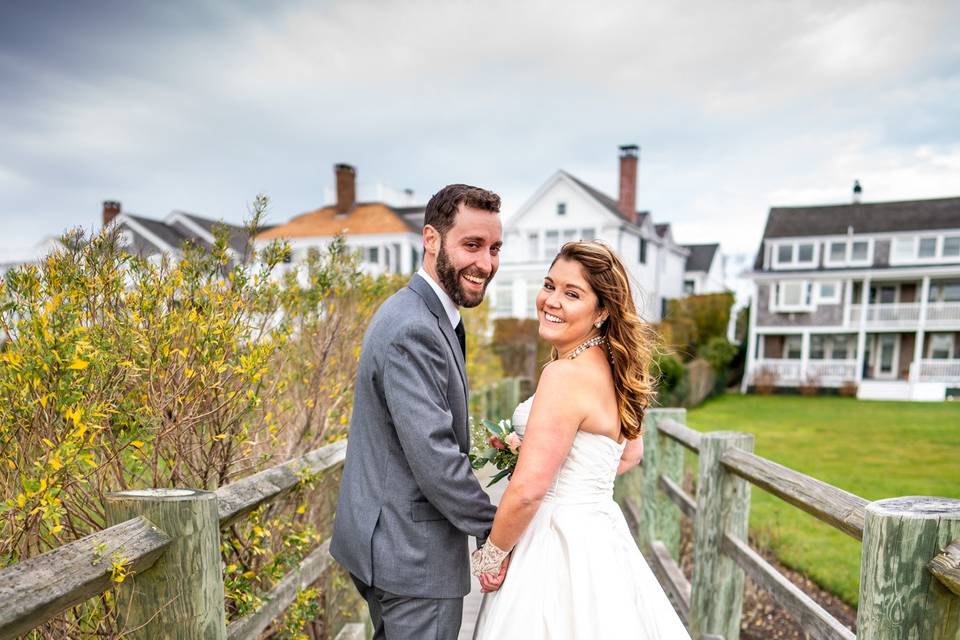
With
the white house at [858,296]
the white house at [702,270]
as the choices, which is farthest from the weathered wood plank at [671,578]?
the white house at [702,270]

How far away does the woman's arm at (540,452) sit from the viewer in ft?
6.54

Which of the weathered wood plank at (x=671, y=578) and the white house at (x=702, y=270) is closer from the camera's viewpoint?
the weathered wood plank at (x=671, y=578)

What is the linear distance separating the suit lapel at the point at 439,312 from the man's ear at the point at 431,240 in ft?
0.43

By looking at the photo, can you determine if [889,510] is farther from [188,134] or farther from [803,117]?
[803,117]

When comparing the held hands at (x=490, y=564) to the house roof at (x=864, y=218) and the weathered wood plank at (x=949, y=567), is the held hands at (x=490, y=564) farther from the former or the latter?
the house roof at (x=864, y=218)

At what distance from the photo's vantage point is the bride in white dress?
204 cm

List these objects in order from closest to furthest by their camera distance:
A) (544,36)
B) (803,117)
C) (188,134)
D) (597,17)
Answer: (597,17) → (544,36) → (188,134) → (803,117)

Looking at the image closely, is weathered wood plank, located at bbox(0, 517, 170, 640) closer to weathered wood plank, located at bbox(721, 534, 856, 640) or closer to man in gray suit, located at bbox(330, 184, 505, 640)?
man in gray suit, located at bbox(330, 184, 505, 640)

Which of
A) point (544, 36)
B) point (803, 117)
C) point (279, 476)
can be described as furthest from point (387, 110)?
point (279, 476)

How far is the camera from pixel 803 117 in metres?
22.8

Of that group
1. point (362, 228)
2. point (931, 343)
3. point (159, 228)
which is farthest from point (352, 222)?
point (931, 343)

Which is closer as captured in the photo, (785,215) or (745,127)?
(745,127)

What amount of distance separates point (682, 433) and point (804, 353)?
2704cm

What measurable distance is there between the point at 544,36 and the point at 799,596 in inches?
601
